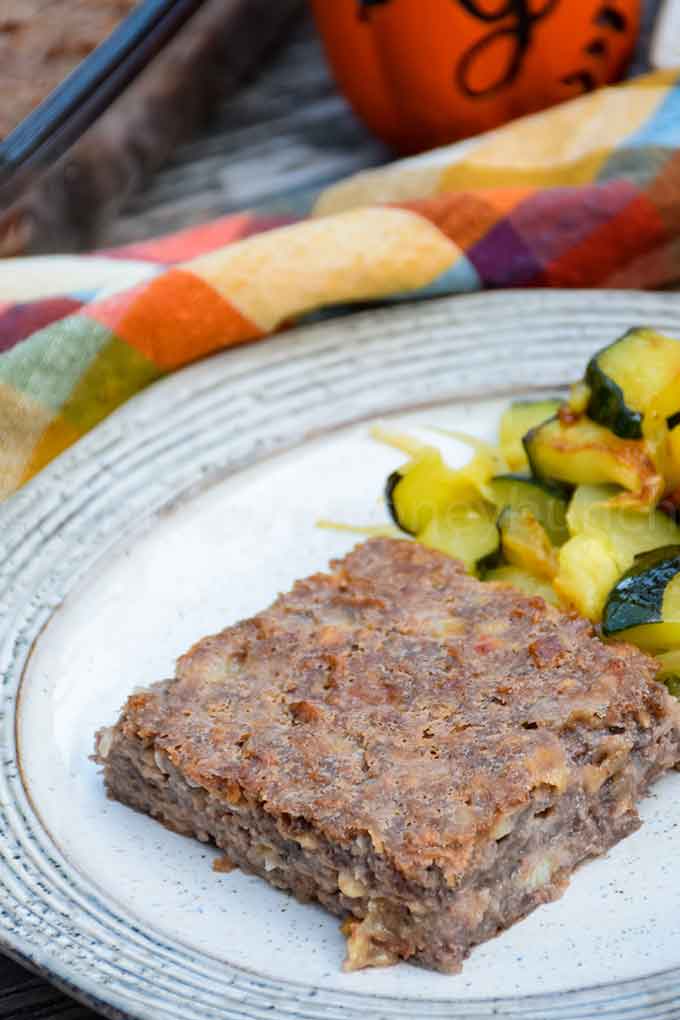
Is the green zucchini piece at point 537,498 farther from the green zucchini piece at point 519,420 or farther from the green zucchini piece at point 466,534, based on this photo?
the green zucchini piece at point 519,420

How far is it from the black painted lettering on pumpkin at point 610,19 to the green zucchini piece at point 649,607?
129 inches

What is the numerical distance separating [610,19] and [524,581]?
127 inches

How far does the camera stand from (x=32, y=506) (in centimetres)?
434

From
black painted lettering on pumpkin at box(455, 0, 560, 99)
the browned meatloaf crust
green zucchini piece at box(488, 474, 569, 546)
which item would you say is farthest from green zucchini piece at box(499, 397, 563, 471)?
black painted lettering on pumpkin at box(455, 0, 560, 99)

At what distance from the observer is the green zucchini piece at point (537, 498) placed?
3.98 metres

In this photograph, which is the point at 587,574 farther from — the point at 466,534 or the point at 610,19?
the point at 610,19

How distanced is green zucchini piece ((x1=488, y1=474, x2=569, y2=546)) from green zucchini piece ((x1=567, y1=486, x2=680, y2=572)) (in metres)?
0.09

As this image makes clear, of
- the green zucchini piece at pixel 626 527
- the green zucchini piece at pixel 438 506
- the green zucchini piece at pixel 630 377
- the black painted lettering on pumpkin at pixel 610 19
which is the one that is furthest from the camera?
the black painted lettering on pumpkin at pixel 610 19

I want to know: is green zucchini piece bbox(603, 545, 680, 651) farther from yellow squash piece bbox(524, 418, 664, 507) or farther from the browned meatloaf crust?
yellow squash piece bbox(524, 418, 664, 507)

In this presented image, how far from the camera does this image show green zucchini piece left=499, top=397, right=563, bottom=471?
175 inches

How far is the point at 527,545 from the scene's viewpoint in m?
3.87

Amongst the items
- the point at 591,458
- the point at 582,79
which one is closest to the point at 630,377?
the point at 591,458

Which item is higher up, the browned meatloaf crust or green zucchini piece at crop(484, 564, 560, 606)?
the browned meatloaf crust

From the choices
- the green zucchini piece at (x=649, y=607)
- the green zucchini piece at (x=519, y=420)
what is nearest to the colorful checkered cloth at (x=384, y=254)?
the green zucchini piece at (x=519, y=420)
